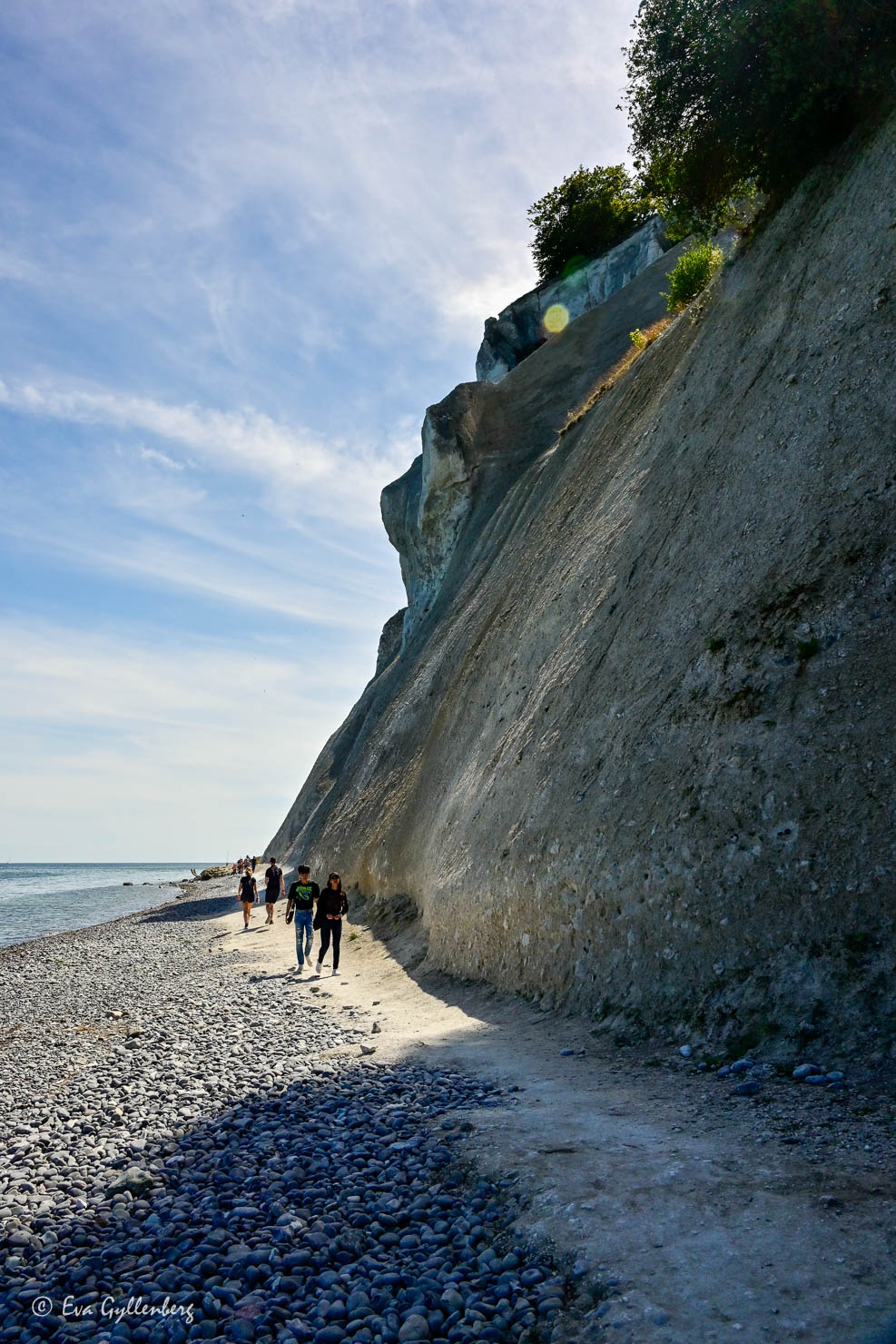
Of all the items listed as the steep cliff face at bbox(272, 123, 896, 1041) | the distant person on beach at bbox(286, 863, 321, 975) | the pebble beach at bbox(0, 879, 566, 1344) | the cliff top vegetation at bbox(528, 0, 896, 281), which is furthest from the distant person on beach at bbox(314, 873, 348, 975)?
the cliff top vegetation at bbox(528, 0, 896, 281)

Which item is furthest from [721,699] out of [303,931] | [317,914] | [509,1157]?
[303,931]

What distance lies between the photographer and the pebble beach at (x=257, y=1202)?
4449 mm

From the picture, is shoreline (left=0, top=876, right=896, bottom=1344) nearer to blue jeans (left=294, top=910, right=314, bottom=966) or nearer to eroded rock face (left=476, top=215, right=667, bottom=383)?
blue jeans (left=294, top=910, right=314, bottom=966)

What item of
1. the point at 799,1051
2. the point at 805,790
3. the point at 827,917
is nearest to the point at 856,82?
the point at 805,790

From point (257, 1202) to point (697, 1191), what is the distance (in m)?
3.02

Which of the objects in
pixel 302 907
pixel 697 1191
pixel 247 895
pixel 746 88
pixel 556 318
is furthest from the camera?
pixel 556 318

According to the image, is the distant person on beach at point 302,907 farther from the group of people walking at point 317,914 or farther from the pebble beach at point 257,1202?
the pebble beach at point 257,1202

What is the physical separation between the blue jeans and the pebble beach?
6.13 meters

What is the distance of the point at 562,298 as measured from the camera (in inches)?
1607

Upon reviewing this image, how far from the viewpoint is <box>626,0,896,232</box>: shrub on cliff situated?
37.8 ft

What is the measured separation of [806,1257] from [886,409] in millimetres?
8378

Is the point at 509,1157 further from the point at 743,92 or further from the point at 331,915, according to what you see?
the point at 743,92

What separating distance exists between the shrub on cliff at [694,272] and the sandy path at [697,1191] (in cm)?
1631

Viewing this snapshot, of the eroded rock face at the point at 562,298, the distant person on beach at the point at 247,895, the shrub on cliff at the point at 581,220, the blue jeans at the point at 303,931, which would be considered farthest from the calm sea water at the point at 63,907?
the shrub on cliff at the point at 581,220
